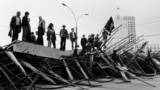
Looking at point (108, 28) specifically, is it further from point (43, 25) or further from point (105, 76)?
point (43, 25)

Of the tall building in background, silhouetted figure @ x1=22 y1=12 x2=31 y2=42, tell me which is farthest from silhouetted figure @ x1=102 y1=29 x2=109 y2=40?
the tall building in background

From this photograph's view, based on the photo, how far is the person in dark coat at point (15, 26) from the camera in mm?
12742

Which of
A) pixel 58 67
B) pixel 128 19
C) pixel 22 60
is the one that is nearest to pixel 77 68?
pixel 58 67

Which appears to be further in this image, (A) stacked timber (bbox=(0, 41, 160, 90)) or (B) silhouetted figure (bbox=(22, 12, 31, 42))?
(B) silhouetted figure (bbox=(22, 12, 31, 42))

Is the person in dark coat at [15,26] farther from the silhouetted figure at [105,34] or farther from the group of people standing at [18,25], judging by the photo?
the silhouetted figure at [105,34]

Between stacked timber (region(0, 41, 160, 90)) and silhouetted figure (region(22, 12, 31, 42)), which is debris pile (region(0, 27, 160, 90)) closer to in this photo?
stacked timber (region(0, 41, 160, 90))

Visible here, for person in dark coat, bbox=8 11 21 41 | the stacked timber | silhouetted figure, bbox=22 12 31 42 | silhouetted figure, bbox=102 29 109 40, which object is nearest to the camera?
the stacked timber

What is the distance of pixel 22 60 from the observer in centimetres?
1318

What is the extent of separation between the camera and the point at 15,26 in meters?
12.7

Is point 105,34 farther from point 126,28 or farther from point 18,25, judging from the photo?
point 126,28

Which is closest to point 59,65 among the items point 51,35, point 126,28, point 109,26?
point 51,35

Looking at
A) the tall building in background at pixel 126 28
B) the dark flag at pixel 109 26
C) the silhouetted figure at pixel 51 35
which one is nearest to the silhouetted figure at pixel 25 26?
the silhouetted figure at pixel 51 35

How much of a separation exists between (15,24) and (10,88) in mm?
3809

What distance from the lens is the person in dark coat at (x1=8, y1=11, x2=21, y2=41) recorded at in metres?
12.7
